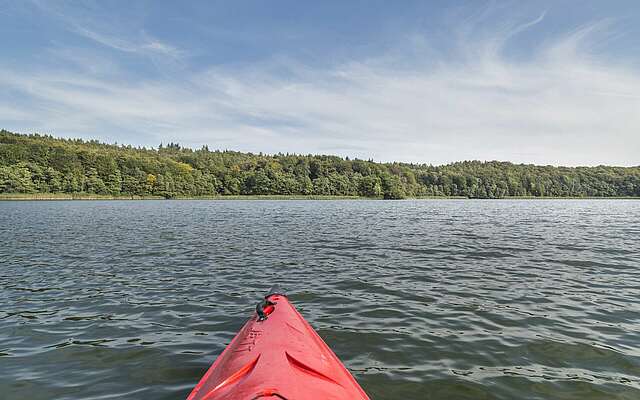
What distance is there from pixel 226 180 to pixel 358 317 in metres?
164

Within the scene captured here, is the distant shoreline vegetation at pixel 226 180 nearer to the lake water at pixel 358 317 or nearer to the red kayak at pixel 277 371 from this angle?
the lake water at pixel 358 317

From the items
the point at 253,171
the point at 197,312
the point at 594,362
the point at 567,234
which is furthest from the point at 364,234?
the point at 253,171

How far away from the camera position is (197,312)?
9977 mm

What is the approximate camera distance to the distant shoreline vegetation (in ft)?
410

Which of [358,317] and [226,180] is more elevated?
[226,180]

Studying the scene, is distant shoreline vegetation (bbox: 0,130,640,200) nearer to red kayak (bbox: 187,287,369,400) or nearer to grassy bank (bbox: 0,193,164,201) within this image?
grassy bank (bbox: 0,193,164,201)

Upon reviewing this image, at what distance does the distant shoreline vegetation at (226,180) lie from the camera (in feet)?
410

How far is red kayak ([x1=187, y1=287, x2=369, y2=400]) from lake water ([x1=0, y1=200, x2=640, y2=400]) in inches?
55.8

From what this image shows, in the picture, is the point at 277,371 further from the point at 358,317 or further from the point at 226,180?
the point at 226,180

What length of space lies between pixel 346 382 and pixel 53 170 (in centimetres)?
15197

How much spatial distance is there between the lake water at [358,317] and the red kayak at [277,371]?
1.42m

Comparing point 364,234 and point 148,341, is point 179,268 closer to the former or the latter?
point 148,341

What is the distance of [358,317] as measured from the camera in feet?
31.2

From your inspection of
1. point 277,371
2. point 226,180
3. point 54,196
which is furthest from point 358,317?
point 226,180
